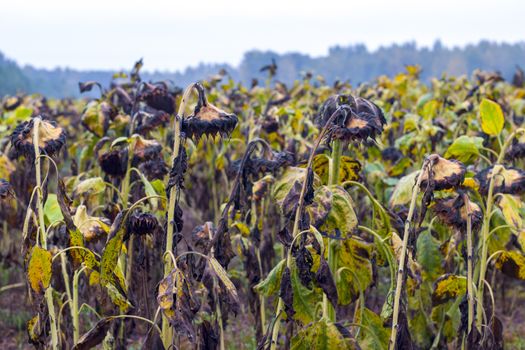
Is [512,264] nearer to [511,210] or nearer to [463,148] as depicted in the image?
[511,210]

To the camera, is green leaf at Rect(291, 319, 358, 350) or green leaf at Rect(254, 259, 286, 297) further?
green leaf at Rect(254, 259, 286, 297)

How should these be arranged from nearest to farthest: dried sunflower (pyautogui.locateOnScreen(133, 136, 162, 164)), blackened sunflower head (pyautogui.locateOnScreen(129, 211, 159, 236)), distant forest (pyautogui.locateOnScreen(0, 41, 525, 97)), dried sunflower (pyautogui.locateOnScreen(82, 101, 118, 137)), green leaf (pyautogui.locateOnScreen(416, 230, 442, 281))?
blackened sunflower head (pyautogui.locateOnScreen(129, 211, 159, 236)) → dried sunflower (pyautogui.locateOnScreen(133, 136, 162, 164)) → green leaf (pyautogui.locateOnScreen(416, 230, 442, 281)) → dried sunflower (pyautogui.locateOnScreen(82, 101, 118, 137)) → distant forest (pyautogui.locateOnScreen(0, 41, 525, 97))

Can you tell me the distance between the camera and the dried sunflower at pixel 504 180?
221cm

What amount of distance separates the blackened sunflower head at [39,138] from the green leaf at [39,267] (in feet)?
0.89

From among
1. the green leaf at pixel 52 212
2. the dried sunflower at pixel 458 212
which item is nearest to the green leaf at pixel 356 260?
the dried sunflower at pixel 458 212

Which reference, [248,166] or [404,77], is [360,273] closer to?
[248,166]

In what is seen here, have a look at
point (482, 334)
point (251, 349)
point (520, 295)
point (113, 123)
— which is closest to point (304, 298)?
point (482, 334)

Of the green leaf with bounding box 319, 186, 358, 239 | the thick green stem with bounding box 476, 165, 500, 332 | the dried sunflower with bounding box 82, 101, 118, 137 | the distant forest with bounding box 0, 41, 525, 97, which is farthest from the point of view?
the distant forest with bounding box 0, 41, 525, 97

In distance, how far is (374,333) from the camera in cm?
201

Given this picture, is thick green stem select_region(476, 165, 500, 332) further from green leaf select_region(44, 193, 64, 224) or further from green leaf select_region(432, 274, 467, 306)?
green leaf select_region(44, 193, 64, 224)

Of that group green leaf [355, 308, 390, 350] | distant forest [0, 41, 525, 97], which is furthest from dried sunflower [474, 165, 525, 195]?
distant forest [0, 41, 525, 97]

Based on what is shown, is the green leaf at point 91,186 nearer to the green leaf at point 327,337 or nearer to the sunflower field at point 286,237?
the sunflower field at point 286,237

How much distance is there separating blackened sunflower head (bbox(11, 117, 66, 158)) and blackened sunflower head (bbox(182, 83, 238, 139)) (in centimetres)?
44

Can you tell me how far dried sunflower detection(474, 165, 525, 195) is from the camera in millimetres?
2205
